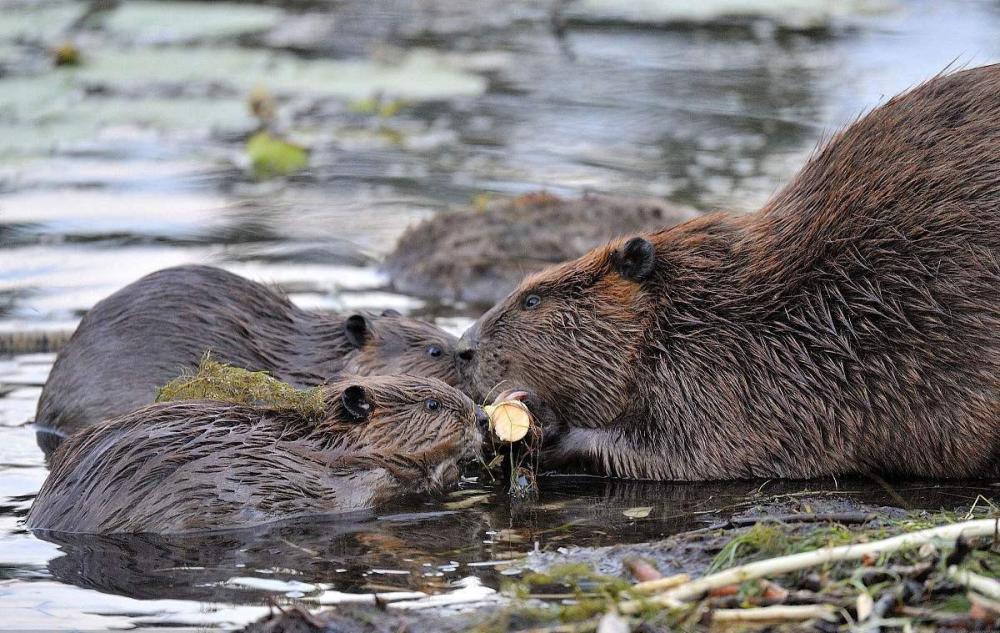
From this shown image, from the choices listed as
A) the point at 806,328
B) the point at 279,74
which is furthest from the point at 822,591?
the point at 279,74

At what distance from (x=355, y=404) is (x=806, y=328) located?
1554 mm

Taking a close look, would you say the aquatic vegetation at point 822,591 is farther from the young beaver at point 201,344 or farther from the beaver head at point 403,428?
the young beaver at point 201,344

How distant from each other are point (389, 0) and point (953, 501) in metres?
12.8

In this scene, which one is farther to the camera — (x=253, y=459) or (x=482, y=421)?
(x=482, y=421)

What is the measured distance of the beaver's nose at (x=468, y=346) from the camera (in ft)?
18.4

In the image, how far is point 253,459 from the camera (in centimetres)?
474

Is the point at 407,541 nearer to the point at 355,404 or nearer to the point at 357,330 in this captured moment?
the point at 355,404

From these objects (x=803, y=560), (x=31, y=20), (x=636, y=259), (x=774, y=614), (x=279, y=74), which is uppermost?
(x=31, y=20)

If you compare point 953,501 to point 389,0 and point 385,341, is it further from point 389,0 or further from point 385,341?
point 389,0

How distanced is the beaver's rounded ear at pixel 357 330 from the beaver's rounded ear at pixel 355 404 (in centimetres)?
114

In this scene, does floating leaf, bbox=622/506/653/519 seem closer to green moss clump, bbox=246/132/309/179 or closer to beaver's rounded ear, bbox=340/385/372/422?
beaver's rounded ear, bbox=340/385/372/422

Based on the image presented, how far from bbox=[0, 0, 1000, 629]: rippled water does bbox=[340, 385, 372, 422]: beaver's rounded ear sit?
345 mm

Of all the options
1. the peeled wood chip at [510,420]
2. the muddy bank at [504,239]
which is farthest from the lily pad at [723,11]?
the peeled wood chip at [510,420]

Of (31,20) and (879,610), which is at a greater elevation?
(31,20)
